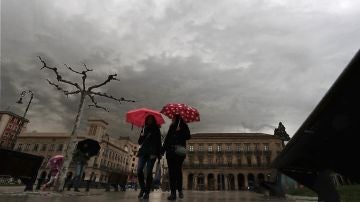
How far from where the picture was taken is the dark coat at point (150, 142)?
526 centimetres

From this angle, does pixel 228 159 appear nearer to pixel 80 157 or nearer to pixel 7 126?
pixel 80 157

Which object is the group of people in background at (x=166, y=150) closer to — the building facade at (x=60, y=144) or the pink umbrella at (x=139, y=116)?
the pink umbrella at (x=139, y=116)

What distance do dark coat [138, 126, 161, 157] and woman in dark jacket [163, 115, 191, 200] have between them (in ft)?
0.78

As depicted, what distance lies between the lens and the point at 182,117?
5.56m

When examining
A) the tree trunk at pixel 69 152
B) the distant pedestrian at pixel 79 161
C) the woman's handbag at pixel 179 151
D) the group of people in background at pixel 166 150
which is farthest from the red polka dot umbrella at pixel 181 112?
the distant pedestrian at pixel 79 161

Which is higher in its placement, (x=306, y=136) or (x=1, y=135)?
(x=1, y=135)

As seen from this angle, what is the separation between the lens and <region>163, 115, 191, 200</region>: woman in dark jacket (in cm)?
502

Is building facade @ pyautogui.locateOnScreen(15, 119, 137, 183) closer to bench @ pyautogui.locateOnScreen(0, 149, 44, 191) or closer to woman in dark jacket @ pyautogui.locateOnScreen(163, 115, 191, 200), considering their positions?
bench @ pyautogui.locateOnScreen(0, 149, 44, 191)

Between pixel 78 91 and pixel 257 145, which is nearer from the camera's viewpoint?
pixel 78 91

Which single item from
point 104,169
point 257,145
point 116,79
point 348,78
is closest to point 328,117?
point 348,78

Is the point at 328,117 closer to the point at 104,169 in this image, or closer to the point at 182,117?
the point at 182,117

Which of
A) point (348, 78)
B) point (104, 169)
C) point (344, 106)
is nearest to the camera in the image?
point (348, 78)

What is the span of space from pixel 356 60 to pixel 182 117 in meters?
4.61

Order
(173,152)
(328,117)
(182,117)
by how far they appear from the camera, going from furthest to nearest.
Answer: (182,117) → (173,152) → (328,117)
